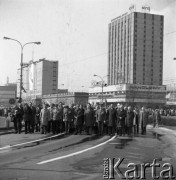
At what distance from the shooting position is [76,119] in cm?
1705

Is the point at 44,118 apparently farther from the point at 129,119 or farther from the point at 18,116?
the point at 129,119

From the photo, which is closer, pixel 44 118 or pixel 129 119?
pixel 44 118

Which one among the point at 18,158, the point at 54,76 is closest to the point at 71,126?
the point at 18,158

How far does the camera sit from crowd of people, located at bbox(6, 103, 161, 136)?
56.1ft

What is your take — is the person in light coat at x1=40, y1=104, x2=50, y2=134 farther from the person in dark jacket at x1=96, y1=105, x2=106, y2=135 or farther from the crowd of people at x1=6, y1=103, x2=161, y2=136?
the person in dark jacket at x1=96, y1=105, x2=106, y2=135

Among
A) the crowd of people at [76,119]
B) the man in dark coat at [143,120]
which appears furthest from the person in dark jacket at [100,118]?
the man in dark coat at [143,120]

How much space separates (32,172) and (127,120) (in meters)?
10.9

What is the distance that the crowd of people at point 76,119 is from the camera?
17.1 m

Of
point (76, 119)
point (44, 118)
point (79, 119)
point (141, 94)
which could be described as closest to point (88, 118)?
point (79, 119)

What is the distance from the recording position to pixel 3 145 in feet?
39.9

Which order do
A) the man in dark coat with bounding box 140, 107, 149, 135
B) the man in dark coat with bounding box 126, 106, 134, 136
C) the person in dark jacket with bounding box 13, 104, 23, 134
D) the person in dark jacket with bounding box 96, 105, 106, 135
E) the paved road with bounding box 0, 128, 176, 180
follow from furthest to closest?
the man in dark coat with bounding box 140, 107, 149, 135 → the man in dark coat with bounding box 126, 106, 134, 136 → the person in dark jacket with bounding box 96, 105, 106, 135 → the person in dark jacket with bounding box 13, 104, 23, 134 → the paved road with bounding box 0, 128, 176, 180

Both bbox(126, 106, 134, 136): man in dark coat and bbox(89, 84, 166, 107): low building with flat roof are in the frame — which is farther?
bbox(89, 84, 166, 107): low building with flat roof

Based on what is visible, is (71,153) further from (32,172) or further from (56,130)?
(56,130)

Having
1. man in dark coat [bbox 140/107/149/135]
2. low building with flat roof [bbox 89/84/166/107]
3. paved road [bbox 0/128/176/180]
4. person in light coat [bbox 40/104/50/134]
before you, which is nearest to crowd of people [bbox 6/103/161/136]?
person in light coat [bbox 40/104/50/134]
